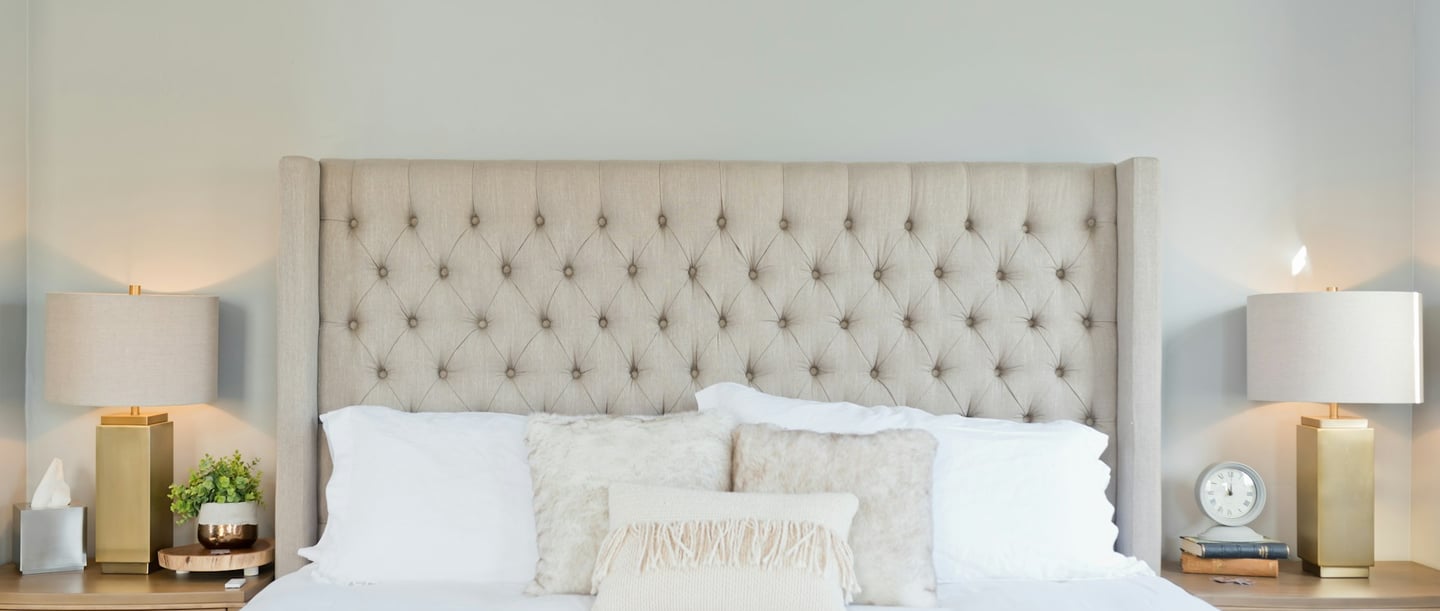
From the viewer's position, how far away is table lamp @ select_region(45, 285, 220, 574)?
221 centimetres

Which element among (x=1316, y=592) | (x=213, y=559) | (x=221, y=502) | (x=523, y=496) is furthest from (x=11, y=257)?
(x=1316, y=592)

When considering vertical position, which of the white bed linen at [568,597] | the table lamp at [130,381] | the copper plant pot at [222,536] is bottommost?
the white bed linen at [568,597]

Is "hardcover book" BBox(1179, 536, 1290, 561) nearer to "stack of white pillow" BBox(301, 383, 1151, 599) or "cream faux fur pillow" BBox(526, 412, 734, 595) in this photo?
"stack of white pillow" BBox(301, 383, 1151, 599)

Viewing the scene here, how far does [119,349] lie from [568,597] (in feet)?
3.80

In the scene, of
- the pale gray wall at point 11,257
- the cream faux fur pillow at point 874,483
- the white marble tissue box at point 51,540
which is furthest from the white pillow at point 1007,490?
the pale gray wall at point 11,257

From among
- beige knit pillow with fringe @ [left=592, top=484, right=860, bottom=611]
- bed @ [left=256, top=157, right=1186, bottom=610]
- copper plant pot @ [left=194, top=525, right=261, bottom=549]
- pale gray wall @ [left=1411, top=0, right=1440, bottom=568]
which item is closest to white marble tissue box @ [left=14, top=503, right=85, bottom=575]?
copper plant pot @ [left=194, top=525, right=261, bottom=549]

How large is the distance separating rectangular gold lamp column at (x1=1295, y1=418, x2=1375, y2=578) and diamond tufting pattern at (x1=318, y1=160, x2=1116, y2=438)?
508 millimetres

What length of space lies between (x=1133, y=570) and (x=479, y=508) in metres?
1.36

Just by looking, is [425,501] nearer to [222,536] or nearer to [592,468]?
[592,468]

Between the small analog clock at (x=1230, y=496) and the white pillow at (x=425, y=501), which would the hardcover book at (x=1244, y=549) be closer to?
the small analog clock at (x=1230, y=496)

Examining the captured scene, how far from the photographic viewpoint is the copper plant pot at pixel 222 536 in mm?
2258

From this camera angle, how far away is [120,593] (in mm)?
2121

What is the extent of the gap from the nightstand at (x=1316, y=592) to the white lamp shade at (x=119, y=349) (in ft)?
7.46

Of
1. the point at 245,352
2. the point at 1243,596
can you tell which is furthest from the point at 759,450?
the point at 245,352
